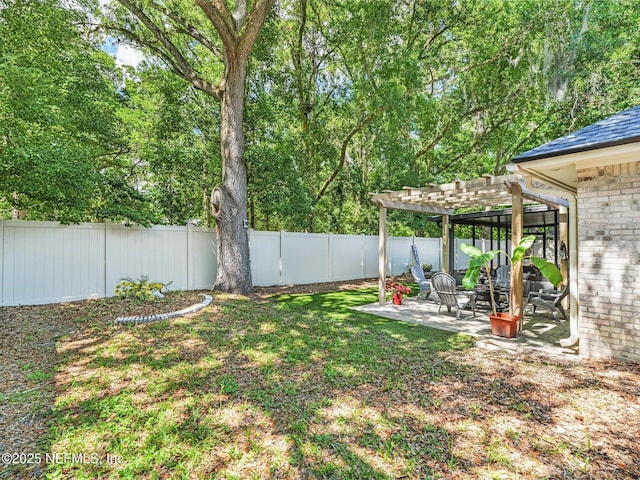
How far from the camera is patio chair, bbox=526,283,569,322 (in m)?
6.15

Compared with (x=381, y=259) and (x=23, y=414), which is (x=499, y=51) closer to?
(x=381, y=259)

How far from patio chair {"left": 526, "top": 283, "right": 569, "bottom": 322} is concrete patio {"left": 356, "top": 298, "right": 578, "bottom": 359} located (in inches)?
8.1

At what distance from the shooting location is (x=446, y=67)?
13602 mm


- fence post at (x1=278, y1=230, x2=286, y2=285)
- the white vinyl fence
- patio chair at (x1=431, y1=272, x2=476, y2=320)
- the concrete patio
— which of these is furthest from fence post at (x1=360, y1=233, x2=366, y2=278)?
patio chair at (x1=431, y1=272, x2=476, y2=320)

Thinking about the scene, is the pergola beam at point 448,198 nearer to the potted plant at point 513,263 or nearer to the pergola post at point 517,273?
the pergola post at point 517,273

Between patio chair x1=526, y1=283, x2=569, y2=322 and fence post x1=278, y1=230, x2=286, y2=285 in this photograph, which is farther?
fence post x1=278, y1=230, x2=286, y2=285

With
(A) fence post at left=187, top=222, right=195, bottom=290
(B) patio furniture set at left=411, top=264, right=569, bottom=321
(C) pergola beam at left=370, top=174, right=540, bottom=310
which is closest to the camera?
(C) pergola beam at left=370, top=174, right=540, bottom=310

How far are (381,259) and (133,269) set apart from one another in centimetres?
611

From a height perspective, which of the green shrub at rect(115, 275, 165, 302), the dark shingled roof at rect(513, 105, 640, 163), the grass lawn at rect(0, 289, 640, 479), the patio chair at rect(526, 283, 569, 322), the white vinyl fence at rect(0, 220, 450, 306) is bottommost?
the grass lawn at rect(0, 289, 640, 479)

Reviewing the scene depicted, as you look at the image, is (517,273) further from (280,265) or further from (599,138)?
(280,265)

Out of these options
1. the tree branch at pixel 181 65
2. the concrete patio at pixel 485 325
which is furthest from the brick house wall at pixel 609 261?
the tree branch at pixel 181 65

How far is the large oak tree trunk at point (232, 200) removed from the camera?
8.41 metres

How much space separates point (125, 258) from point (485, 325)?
8.08 meters

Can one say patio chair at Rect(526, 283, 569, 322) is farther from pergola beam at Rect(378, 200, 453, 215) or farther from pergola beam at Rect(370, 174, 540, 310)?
pergola beam at Rect(378, 200, 453, 215)
